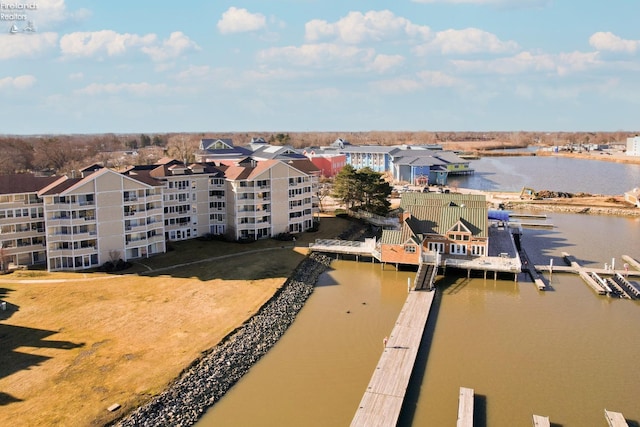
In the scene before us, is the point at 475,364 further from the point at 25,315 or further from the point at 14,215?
the point at 14,215

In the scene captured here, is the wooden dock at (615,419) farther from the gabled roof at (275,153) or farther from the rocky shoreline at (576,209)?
the gabled roof at (275,153)

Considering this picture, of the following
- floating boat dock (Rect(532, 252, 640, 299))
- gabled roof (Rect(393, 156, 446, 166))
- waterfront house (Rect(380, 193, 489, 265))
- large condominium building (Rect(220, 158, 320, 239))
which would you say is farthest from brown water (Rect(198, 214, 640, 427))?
gabled roof (Rect(393, 156, 446, 166))

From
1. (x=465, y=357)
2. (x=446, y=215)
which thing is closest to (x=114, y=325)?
(x=465, y=357)

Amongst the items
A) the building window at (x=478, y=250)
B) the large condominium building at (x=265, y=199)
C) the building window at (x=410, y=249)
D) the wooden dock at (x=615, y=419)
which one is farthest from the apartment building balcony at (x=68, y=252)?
the wooden dock at (x=615, y=419)

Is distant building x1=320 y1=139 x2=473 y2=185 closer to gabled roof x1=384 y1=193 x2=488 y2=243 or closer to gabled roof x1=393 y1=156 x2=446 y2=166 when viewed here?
gabled roof x1=393 y1=156 x2=446 y2=166

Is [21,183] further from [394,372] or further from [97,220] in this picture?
[394,372]
